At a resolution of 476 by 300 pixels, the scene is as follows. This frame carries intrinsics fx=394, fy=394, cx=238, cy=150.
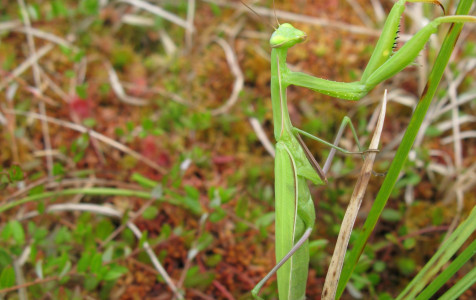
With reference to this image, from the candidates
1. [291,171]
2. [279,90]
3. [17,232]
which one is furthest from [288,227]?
[17,232]

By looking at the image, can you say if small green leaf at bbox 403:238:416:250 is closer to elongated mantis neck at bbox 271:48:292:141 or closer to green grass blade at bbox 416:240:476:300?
green grass blade at bbox 416:240:476:300

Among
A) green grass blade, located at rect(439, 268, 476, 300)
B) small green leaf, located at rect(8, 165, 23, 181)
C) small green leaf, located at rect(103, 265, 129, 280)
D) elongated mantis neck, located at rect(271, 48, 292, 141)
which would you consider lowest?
small green leaf, located at rect(103, 265, 129, 280)

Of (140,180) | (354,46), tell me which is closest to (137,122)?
(140,180)

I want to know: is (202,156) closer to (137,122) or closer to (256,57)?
(137,122)

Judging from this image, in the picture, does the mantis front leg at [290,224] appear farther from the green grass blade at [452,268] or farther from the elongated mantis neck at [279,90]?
the green grass blade at [452,268]

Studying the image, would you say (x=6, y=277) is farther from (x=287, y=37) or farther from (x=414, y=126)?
(x=414, y=126)

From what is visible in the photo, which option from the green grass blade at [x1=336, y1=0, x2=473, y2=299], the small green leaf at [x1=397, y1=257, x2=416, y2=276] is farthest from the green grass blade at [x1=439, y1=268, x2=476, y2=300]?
the small green leaf at [x1=397, y1=257, x2=416, y2=276]
